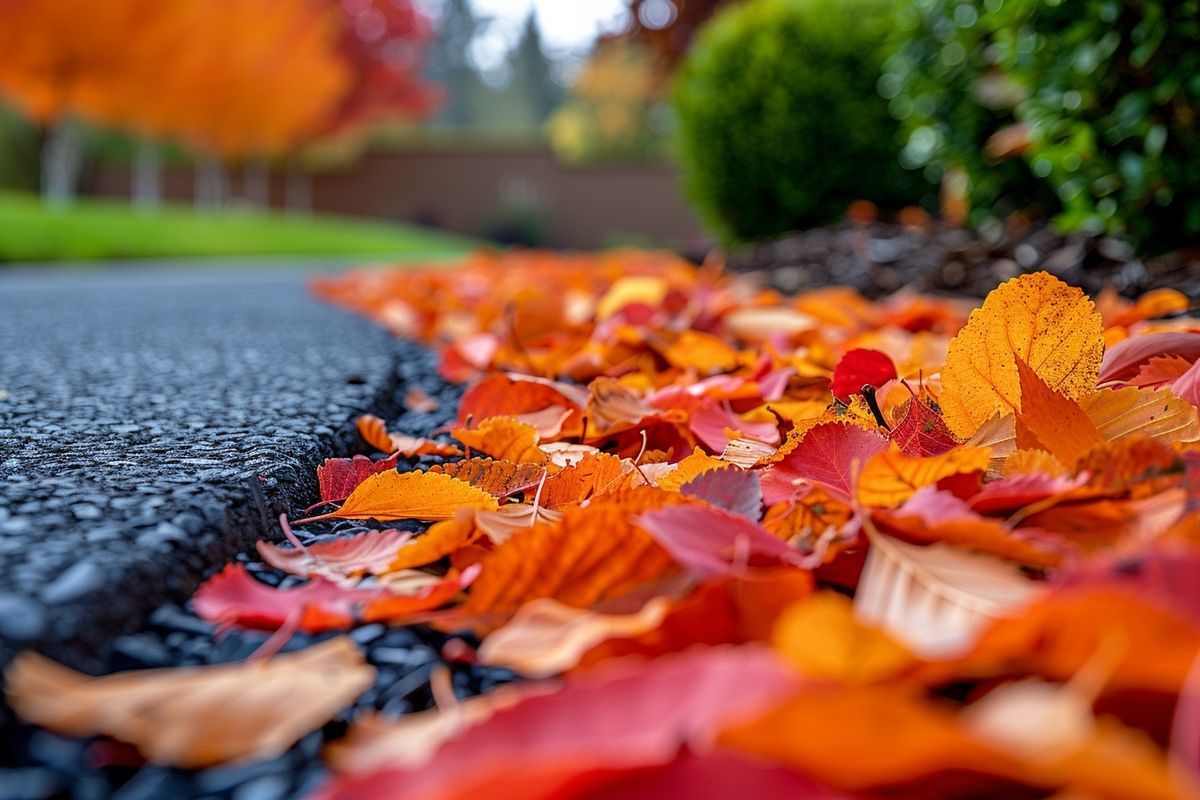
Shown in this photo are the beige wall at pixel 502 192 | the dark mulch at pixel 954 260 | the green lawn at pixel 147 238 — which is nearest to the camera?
the dark mulch at pixel 954 260

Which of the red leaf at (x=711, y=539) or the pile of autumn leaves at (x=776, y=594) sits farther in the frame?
the red leaf at (x=711, y=539)

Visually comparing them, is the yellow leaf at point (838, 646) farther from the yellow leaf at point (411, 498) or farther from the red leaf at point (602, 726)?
the yellow leaf at point (411, 498)

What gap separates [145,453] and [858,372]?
2.55 ft

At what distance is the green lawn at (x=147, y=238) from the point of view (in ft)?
28.8

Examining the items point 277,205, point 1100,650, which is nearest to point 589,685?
point 1100,650

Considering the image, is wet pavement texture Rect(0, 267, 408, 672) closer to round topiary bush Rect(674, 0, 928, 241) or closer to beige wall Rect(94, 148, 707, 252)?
round topiary bush Rect(674, 0, 928, 241)

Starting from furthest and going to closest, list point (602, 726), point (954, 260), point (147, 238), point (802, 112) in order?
point (147, 238)
point (802, 112)
point (954, 260)
point (602, 726)

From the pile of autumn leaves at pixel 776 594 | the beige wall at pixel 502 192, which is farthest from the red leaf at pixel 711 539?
the beige wall at pixel 502 192

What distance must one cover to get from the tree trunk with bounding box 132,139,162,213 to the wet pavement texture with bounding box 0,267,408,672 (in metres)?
20.4

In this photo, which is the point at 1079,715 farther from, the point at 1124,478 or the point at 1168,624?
the point at 1124,478

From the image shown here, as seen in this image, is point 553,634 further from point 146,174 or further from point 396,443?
point 146,174

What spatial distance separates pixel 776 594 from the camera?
23.1 inches

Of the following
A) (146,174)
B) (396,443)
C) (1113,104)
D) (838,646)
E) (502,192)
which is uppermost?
(502,192)

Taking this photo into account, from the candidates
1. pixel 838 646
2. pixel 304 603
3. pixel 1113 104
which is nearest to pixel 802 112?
pixel 1113 104
